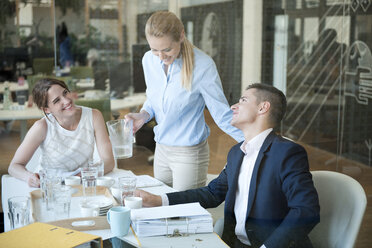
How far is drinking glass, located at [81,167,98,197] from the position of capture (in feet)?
6.59

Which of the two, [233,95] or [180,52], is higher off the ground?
[180,52]

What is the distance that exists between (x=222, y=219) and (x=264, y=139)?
361mm

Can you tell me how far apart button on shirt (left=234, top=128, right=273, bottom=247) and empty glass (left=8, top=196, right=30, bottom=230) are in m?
0.78

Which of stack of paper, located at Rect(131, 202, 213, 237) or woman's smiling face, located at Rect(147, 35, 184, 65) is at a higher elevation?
woman's smiling face, located at Rect(147, 35, 184, 65)

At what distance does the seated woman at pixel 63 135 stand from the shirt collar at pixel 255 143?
79cm

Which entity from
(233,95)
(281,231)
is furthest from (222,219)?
(233,95)

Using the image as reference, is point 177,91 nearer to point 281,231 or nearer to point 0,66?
point 281,231

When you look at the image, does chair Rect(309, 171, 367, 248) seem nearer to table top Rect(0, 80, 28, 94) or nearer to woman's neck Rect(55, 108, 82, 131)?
woman's neck Rect(55, 108, 82, 131)

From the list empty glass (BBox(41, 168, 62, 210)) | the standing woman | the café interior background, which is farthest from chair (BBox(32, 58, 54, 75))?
empty glass (BBox(41, 168, 62, 210))

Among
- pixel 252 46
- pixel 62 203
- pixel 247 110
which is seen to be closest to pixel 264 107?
pixel 247 110

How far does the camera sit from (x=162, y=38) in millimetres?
2316

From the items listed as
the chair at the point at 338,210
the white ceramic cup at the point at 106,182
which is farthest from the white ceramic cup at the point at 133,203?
the chair at the point at 338,210

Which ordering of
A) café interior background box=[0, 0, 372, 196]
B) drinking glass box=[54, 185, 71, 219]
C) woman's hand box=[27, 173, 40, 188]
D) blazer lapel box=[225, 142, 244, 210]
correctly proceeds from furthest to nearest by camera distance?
café interior background box=[0, 0, 372, 196] < woman's hand box=[27, 173, 40, 188] < blazer lapel box=[225, 142, 244, 210] < drinking glass box=[54, 185, 71, 219]

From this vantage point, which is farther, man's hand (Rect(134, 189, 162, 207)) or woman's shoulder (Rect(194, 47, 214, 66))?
woman's shoulder (Rect(194, 47, 214, 66))
